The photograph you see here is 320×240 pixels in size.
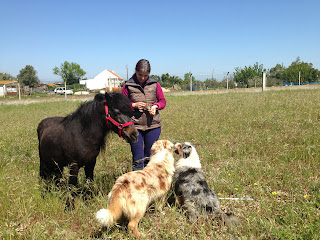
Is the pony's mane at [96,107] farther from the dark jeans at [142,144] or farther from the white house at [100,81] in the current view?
the white house at [100,81]

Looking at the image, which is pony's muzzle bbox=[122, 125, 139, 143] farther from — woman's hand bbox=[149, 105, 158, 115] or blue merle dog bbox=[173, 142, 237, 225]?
blue merle dog bbox=[173, 142, 237, 225]

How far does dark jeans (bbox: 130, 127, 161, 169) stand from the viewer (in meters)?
4.26

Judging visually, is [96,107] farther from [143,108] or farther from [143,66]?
[143,66]

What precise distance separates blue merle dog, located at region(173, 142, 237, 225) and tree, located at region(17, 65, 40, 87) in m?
75.0

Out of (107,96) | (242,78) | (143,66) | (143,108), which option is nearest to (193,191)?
(143,108)

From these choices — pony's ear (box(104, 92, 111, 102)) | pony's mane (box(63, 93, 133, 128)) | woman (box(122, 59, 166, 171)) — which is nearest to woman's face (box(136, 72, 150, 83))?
woman (box(122, 59, 166, 171))

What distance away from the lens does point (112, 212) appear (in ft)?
8.55

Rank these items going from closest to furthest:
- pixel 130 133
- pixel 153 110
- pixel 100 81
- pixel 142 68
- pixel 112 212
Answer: pixel 112 212, pixel 130 133, pixel 142 68, pixel 153 110, pixel 100 81

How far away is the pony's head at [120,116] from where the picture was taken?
3.62 m

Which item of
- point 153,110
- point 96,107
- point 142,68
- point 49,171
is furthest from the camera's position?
point 49,171

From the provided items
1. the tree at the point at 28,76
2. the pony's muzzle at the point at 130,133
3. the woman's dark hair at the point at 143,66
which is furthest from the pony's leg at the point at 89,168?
the tree at the point at 28,76

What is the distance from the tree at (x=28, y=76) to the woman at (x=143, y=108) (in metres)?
74.0

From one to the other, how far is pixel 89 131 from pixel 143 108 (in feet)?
3.45

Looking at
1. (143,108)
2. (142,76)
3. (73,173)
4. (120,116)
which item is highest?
(142,76)
